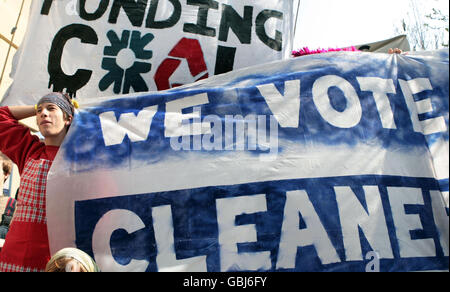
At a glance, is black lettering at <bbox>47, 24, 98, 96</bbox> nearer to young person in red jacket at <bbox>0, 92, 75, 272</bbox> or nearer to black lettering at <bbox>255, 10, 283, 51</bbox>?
young person in red jacket at <bbox>0, 92, 75, 272</bbox>

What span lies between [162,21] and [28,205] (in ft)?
4.69

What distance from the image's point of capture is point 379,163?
1877 millimetres

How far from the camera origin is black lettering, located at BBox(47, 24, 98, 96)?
8.44 ft

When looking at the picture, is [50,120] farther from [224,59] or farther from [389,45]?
[389,45]

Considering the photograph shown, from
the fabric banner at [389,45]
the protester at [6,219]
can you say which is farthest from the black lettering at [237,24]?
the protester at [6,219]

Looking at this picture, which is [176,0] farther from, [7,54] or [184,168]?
[7,54]

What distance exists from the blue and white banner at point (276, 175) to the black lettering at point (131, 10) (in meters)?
0.84

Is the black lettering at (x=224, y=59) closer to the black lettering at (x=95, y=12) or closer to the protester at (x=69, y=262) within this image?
the black lettering at (x=95, y=12)

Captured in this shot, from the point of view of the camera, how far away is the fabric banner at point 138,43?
8.46 ft

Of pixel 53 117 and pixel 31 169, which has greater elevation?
pixel 53 117

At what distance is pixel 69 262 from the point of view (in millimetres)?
1675

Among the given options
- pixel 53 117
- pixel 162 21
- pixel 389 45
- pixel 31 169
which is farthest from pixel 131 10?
pixel 389 45
